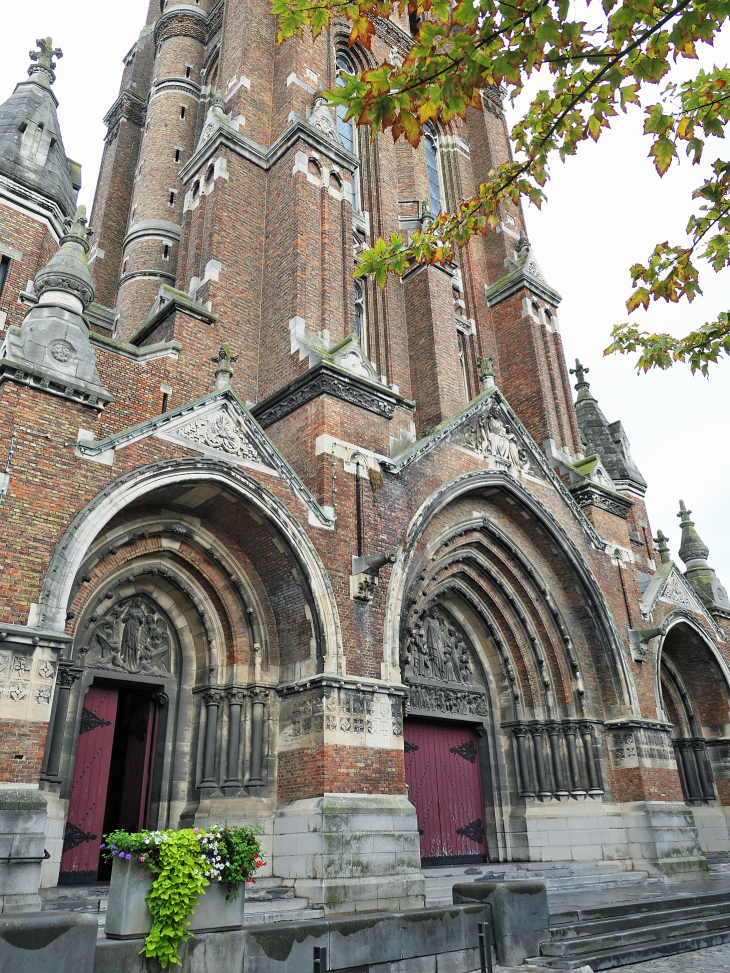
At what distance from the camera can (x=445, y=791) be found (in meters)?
14.8

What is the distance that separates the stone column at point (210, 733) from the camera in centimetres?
1118

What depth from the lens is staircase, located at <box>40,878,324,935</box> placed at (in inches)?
336

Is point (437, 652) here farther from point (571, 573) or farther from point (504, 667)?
point (571, 573)

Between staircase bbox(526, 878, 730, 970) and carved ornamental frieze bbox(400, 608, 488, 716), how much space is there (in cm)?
401

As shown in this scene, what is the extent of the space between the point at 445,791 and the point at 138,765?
6199 mm

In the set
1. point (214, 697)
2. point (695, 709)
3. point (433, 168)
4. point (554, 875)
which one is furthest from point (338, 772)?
point (433, 168)

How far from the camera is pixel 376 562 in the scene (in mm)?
11555

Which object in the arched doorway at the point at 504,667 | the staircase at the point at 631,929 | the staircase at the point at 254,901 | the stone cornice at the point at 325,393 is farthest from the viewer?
the arched doorway at the point at 504,667

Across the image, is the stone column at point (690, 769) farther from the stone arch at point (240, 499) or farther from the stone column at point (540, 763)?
the stone arch at point (240, 499)

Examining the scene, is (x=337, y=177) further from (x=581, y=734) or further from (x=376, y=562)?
(x=581, y=734)

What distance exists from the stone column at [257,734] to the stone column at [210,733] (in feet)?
1.77

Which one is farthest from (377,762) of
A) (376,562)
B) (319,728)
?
(376,562)

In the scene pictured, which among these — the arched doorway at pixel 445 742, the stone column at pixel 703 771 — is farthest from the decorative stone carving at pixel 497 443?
the stone column at pixel 703 771

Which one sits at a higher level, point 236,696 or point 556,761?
point 236,696
